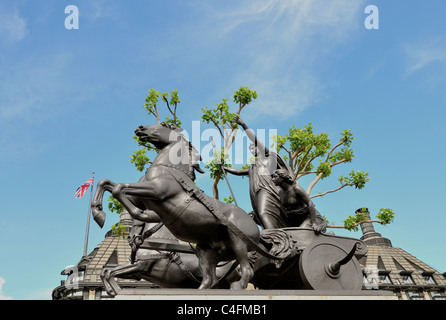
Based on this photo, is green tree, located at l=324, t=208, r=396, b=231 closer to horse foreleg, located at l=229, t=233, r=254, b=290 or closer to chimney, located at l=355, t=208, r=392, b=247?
horse foreleg, located at l=229, t=233, r=254, b=290

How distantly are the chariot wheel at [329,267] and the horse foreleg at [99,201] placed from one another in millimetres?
3031

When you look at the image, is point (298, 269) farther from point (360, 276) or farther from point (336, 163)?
point (336, 163)

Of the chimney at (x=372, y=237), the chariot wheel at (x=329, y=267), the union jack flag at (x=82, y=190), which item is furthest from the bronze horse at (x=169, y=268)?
the chimney at (x=372, y=237)

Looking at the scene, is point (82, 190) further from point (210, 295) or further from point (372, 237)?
point (372, 237)

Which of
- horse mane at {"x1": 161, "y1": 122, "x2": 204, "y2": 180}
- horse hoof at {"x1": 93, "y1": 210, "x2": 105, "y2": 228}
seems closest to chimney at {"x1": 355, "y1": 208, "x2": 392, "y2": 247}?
Answer: horse mane at {"x1": 161, "y1": 122, "x2": 204, "y2": 180}

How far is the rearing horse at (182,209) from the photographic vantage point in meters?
4.73

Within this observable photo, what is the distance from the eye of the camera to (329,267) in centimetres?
569

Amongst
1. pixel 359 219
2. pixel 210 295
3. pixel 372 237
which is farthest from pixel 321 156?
pixel 372 237

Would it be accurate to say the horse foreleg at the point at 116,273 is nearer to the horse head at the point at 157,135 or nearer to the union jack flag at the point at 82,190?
the horse head at the point at 157,135

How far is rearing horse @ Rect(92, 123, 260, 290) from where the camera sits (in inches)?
186

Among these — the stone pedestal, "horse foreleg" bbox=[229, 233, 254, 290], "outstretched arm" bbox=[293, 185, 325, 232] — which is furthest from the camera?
"outstretched arm" bbox=[293, 185, 325, 232]

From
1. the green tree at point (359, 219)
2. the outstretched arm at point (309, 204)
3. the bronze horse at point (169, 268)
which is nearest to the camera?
the bronze horse at point (169, 268)

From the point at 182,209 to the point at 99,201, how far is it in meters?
1.08
